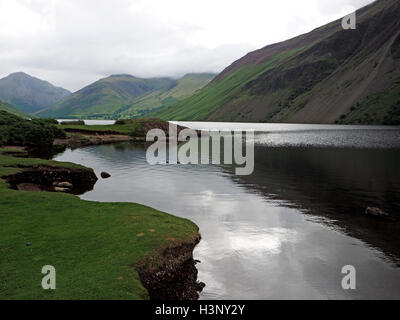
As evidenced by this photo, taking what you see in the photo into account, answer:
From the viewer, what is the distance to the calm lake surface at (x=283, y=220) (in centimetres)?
2406

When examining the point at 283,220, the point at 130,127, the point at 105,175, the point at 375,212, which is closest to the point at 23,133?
the point at 105,175

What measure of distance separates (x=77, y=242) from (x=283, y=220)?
2439 centimetres

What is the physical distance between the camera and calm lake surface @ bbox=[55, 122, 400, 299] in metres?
24.1

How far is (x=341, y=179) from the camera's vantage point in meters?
60.9

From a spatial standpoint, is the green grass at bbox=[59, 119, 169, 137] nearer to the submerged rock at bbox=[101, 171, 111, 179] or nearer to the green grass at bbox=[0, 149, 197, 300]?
the submerged rock at bbox=[101, 171, 111, 179]

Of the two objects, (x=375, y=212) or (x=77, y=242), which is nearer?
(x=77, y=242)

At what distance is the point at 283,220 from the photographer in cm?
3847

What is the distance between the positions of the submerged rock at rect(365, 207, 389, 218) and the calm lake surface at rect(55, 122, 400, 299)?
99 centimetres

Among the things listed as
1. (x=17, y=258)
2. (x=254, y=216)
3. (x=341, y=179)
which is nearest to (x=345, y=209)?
(x=254, y=216)

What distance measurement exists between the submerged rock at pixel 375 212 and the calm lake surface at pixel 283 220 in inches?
38.8

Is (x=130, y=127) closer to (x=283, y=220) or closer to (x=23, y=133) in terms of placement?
(x=23, y=133)
